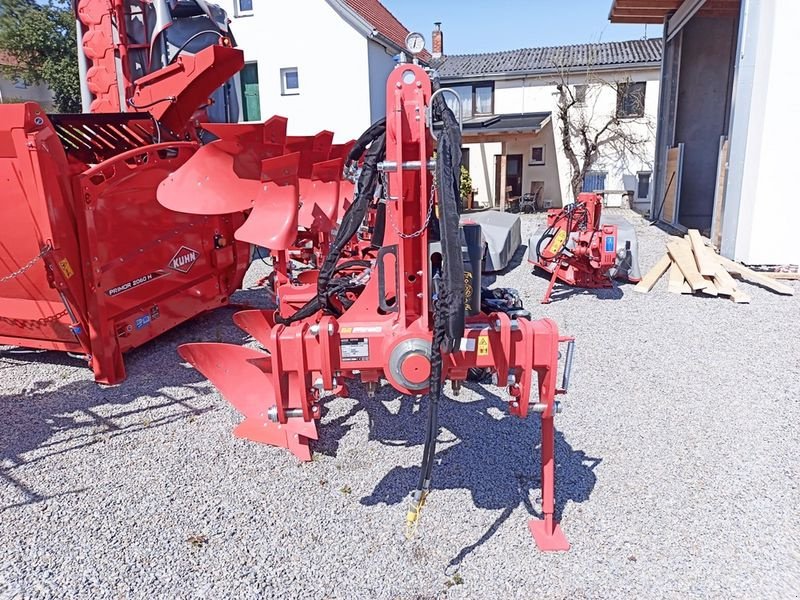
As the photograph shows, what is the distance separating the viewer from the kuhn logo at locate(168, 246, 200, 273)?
4.82 m

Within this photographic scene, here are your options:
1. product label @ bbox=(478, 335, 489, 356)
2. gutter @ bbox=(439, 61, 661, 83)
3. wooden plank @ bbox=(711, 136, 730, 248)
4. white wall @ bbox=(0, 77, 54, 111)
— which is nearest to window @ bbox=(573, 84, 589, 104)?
gutter @ bbox=(439, 61, 661, 83)

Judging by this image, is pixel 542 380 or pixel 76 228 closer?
pixel 542 380

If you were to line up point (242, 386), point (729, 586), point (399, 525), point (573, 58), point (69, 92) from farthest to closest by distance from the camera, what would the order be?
1. point (69, 92)
2. point (573, 58)
3. point (242, 386)
4. point (399, 525)
5. point (729, 586)

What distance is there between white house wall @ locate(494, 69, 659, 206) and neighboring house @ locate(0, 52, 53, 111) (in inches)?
699

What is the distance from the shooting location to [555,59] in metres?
18.5

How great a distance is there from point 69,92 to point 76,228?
21.3 meters

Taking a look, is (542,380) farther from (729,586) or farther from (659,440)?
(659,440)

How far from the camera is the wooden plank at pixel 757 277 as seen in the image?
649cm

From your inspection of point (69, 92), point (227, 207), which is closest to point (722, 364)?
point (227, 207)

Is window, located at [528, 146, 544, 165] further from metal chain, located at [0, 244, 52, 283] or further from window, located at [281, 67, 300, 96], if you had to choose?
metal chain, located at [0, 244, 52, 283]

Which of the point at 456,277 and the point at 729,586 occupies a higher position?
the point at 456,277

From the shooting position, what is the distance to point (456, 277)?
201cm

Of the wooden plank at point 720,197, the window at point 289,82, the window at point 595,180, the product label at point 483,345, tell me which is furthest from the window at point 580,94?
the product label at point 483,345

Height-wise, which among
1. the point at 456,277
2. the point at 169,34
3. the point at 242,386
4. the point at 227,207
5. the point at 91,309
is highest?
the point at 169,34
